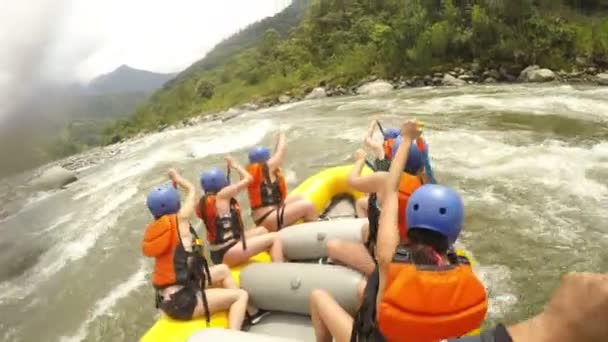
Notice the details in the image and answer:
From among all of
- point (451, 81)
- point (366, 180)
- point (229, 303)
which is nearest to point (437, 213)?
point (366, 180)

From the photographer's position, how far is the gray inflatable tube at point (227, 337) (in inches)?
102

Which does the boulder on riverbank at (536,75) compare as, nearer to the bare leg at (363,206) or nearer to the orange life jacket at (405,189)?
the bare leg at (363,206)

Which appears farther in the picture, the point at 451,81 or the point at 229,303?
the point at 451,81

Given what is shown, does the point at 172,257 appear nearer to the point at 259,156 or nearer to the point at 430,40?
the point at 259,156

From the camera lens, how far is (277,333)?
125 inches

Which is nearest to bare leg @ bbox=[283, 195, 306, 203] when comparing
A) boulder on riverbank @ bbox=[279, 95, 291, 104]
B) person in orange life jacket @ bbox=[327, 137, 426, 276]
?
person in orange life jacket @ bbox=[327, 137, 426, 276]

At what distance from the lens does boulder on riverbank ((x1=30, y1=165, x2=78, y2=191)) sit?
1183 centimetres

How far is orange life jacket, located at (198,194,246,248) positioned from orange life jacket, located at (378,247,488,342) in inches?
83.8

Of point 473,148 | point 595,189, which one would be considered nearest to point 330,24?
point 473,148

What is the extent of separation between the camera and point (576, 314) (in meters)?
1.07

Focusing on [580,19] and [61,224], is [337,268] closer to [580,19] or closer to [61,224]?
[61,224]

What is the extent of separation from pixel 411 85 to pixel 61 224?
13475 millimetres

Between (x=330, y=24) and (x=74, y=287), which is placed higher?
(x=330, y=24)

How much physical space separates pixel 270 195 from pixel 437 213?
267cm
